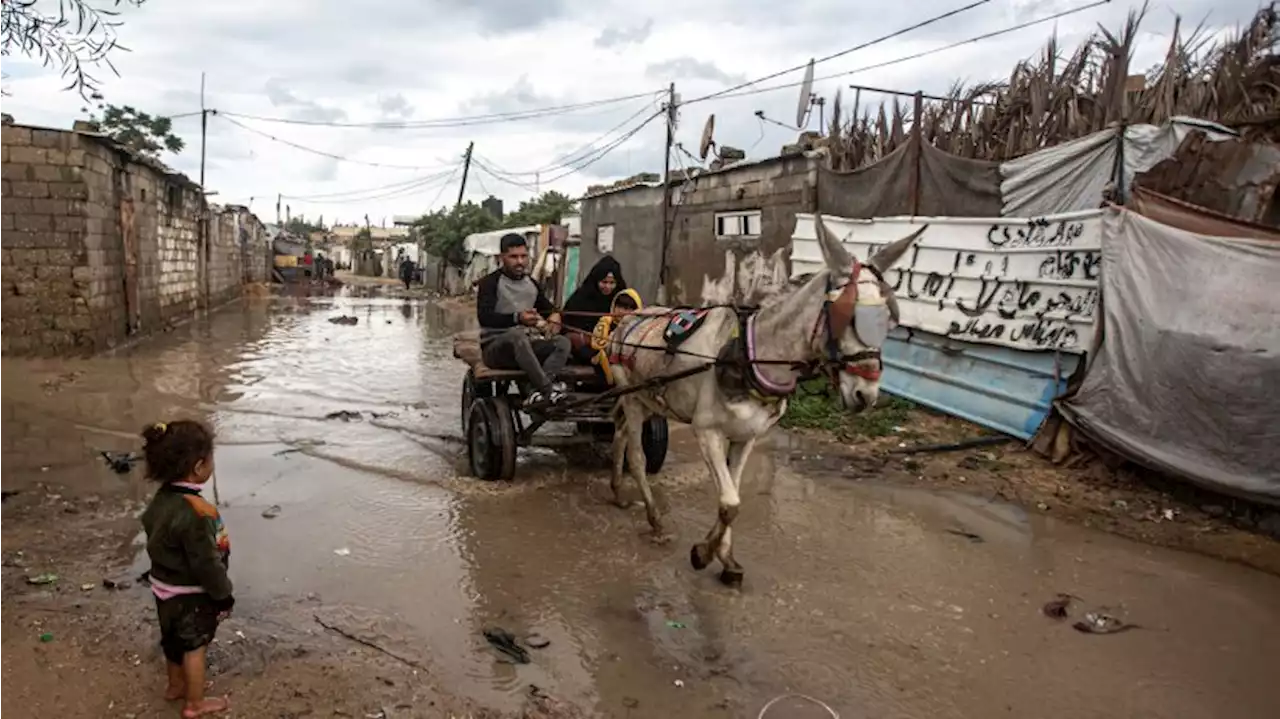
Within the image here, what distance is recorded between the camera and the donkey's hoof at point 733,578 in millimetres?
4938

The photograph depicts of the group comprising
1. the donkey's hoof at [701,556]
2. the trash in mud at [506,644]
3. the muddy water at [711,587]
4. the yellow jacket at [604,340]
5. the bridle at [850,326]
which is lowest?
A: the trash in mud at [506,644]

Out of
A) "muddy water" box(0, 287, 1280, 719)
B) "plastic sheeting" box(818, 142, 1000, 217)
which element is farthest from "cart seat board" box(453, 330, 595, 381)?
"plastic sheeting" box(818, 142, 1000, 217)

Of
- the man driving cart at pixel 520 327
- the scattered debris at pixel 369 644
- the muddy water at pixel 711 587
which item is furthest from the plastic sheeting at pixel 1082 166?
the scattered debris at pixel 369 644

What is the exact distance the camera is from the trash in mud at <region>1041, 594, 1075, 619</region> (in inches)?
187

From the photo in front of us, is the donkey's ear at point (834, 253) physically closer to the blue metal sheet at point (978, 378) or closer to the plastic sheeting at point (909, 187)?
the blue metal sheet at point (978, 378)

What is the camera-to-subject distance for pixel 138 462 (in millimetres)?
7168

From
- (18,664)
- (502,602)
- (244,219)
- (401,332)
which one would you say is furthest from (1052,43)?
(244,219)

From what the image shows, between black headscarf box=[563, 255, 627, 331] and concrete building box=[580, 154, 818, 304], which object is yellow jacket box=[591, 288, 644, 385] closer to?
black headscarf box=[563, 255, 627, 331]

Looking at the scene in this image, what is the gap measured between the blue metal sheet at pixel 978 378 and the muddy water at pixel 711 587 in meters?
1.74

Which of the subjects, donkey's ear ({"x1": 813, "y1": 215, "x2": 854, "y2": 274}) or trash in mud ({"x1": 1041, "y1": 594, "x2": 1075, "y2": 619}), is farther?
trash in mud ({"x1": 1041, "y1": 594, "x2": 1075, "y2": 619})

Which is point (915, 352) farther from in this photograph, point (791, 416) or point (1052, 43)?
point (1052, 43)

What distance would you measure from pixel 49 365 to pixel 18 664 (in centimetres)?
1034

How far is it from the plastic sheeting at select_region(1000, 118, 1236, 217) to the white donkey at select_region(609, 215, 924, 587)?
4308mm

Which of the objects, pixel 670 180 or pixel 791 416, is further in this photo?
pixel 670 180
